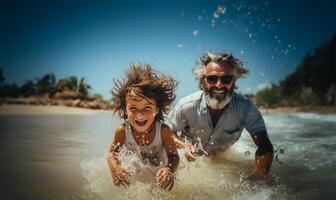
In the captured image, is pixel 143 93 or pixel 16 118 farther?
pixel 16 118

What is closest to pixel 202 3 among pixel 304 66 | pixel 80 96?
pixel 80 96

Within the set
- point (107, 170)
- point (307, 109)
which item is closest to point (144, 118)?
point (107, 170)

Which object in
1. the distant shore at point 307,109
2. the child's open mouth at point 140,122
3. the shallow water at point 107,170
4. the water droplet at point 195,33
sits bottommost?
the distant shore at point 307,109

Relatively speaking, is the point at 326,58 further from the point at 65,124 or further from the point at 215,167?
the point at 215,167

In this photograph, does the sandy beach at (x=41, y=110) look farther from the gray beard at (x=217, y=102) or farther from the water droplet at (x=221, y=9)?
the gray beard at (x=217, y=102)

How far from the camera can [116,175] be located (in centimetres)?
201

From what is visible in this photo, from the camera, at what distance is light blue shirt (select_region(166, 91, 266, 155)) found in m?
2.68

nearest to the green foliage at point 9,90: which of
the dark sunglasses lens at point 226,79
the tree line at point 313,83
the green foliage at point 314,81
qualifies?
the dark sunglasses lens at point 226,79

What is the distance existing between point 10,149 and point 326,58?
868cm

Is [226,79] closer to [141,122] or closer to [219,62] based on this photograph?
[219,62]

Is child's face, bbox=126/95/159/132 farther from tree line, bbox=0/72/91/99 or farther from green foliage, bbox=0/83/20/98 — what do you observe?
green foliage, bbox=0/83/20/98

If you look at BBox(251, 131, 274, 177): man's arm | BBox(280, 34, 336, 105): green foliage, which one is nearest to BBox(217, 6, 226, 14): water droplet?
BBox(251, 131, 274, 177): man's arm

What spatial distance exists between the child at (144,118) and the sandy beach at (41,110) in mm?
2295

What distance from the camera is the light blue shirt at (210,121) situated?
2676 millimetres
